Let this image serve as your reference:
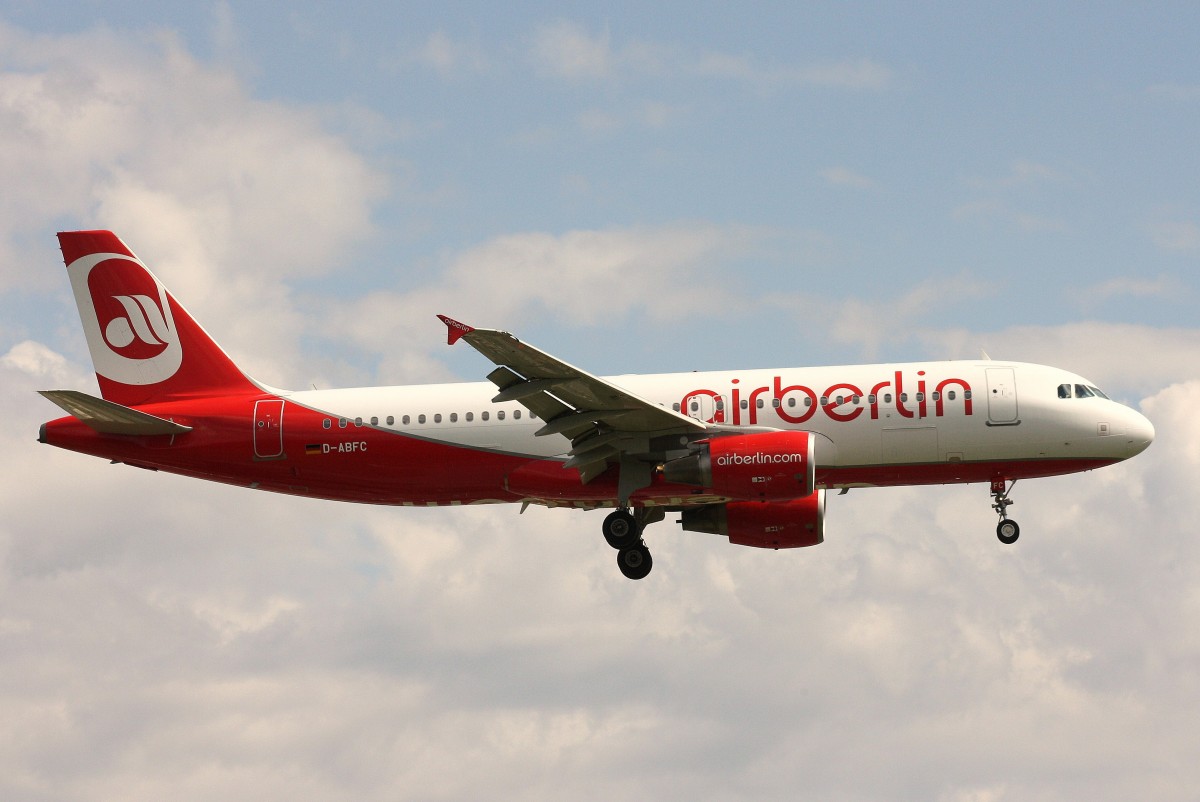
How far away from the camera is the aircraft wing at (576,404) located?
121 feet

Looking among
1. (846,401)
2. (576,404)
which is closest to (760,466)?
(846,401)

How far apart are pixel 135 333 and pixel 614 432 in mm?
16079

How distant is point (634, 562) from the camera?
4391 centimetres

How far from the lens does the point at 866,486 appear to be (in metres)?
42.1

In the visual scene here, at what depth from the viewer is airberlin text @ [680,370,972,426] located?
40781mm

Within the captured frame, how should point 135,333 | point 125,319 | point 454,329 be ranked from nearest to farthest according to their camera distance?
point 454,329 < point 135,333 < point 125,319

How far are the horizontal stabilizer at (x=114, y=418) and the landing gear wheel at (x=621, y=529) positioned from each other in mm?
12699

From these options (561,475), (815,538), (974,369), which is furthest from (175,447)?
(974,369)

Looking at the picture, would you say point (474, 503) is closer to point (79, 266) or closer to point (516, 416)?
point (516, 416)

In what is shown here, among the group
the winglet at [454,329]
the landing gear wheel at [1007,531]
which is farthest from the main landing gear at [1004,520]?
the winglet at [454,329]

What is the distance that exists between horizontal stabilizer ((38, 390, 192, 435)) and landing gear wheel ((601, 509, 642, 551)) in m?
12.7

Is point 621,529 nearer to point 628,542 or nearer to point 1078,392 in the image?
point 628,542

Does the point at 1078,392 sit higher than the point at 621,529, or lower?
higher

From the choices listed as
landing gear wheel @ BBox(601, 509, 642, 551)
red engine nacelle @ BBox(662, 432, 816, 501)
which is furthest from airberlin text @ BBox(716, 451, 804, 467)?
landing gear wheel @ BBox(601, 509, 642, 551)
